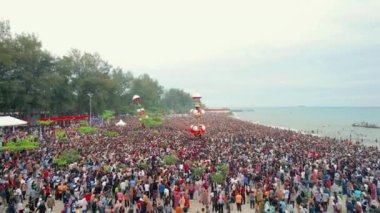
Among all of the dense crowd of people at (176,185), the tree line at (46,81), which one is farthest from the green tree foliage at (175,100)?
the dense crowd of people at (176,185)

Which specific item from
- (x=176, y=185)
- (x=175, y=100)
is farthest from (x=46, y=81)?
(x=175, y=100)

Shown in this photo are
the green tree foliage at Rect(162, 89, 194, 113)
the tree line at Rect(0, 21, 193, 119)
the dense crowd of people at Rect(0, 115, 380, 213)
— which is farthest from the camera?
the green tree foliage at Rect(162, 89, 194, 113)

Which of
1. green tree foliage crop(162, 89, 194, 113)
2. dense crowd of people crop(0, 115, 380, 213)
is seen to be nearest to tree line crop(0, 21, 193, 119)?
dense crowd of people crop(0, 115, 380, 213)

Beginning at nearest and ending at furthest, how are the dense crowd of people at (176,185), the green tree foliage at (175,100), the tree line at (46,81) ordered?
the dense crowd of people at (176,185) < the tree line at (46,81) < the green tree foliage at (175,100)

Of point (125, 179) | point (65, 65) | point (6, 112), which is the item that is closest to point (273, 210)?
point (125, 179)

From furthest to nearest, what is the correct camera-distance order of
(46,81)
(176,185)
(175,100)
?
(175,100) < (46,81) < (176,185)

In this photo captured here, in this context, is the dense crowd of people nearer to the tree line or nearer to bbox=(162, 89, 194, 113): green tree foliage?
the tree line

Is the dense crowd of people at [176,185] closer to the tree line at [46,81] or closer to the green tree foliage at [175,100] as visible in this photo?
the tree line at [46,81]

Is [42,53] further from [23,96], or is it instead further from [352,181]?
[352,181]

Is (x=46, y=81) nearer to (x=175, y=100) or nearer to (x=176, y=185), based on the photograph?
(x=176, y=185)
